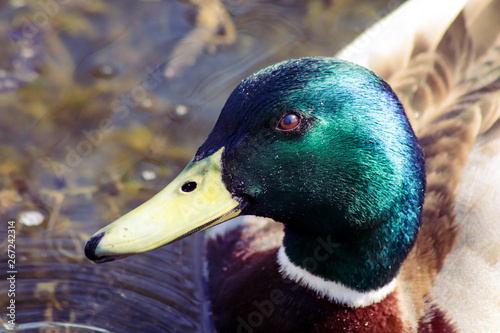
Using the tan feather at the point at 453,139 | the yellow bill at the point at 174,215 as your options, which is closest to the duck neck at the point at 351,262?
the tan feather at the point at 453,139

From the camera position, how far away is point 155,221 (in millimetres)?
2258

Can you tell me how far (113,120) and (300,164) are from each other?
2227mm

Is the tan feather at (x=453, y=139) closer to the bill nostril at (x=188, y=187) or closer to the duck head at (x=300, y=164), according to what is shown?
the duck head at (x=300, y=164)

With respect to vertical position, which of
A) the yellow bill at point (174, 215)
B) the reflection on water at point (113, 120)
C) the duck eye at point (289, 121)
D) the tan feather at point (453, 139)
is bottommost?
the tan feather at point (453, 139)

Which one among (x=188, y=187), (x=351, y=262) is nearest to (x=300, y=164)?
(x=188, y=187)

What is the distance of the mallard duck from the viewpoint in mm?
2318

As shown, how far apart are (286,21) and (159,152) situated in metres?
1.45

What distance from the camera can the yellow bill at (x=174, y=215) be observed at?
2225 mm

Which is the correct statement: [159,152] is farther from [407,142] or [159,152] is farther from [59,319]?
[407,142]

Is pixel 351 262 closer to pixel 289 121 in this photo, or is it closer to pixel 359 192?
pixel 359 192

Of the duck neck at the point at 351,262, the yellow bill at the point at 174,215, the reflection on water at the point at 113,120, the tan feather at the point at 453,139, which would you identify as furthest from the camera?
the reflection on water at the point at 113,120

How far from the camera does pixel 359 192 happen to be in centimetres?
241

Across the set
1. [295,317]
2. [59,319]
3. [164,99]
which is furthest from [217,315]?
[164,99]

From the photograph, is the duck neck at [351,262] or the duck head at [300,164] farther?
the duck neck at [351,262]
